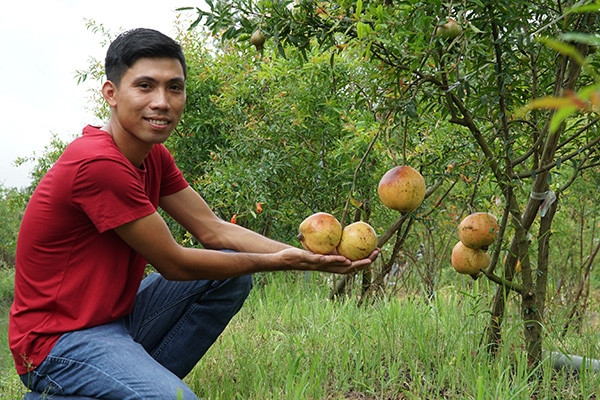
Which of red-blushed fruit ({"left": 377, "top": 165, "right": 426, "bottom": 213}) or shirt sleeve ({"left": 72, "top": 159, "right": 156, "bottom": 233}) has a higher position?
red-blushed fruit ({"left": 377, "top": 165, "right": 426, "bottom": 213})

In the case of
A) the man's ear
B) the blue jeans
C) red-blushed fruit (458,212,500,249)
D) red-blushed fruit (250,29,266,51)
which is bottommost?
the blue jeans

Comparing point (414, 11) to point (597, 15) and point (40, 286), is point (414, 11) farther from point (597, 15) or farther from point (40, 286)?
point (40, 286)

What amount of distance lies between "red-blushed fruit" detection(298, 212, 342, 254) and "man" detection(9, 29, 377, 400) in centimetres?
5

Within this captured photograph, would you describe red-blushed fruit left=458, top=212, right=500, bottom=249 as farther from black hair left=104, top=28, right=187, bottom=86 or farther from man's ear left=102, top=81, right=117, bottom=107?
man's ear left=102, top=81, right=117, bottom=107

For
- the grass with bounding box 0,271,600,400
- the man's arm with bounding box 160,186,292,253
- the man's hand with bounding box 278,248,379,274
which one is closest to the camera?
the man's hand with bounding box 278,248,379,274

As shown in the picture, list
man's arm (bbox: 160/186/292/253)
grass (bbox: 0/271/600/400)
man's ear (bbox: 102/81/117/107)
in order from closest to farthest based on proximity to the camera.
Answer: man's ear (bbox: 102/81/117/107)
grass (bbox: 0/271/600/400)
man's arm (bbox: 160/186/292/253)

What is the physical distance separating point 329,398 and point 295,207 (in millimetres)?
2412

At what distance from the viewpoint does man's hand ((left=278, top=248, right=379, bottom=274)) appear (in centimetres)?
240

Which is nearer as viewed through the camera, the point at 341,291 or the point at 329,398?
the point at 329,398

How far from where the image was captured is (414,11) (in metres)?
2.38

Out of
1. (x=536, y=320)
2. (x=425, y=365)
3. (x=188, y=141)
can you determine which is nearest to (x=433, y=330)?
(x=425, y=365)

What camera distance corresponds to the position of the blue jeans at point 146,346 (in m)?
2.29

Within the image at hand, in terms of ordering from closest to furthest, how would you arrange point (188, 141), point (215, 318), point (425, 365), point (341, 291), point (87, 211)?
point (87, 211)
point (215, 318)
point (425, 365)
point (341, 291)
point (188, 141)

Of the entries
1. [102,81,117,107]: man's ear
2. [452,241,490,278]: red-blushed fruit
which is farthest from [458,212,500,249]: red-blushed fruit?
[102,81,117,107]: man's ear
